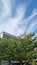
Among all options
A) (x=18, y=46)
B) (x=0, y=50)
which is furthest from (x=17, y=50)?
(x=0, y=50)

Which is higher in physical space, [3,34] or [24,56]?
[3,34]

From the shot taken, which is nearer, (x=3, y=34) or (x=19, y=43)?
(x=19, y=43)

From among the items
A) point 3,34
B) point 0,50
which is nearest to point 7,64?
point 3,34

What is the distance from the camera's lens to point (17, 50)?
74.7 ft

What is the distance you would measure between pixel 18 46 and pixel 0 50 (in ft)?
7.21

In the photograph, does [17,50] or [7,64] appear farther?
[7,64]

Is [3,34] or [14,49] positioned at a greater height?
[3,34]

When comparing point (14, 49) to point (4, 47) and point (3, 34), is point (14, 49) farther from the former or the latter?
point (3, 34)

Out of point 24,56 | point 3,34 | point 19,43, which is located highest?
point 3,34

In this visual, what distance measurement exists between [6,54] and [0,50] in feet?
3.14

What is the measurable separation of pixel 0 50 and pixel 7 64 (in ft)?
23.9

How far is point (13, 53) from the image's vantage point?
73.6 ft

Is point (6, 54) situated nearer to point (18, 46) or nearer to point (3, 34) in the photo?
point (18, 46)

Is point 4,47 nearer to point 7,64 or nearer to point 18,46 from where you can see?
point 18,46
